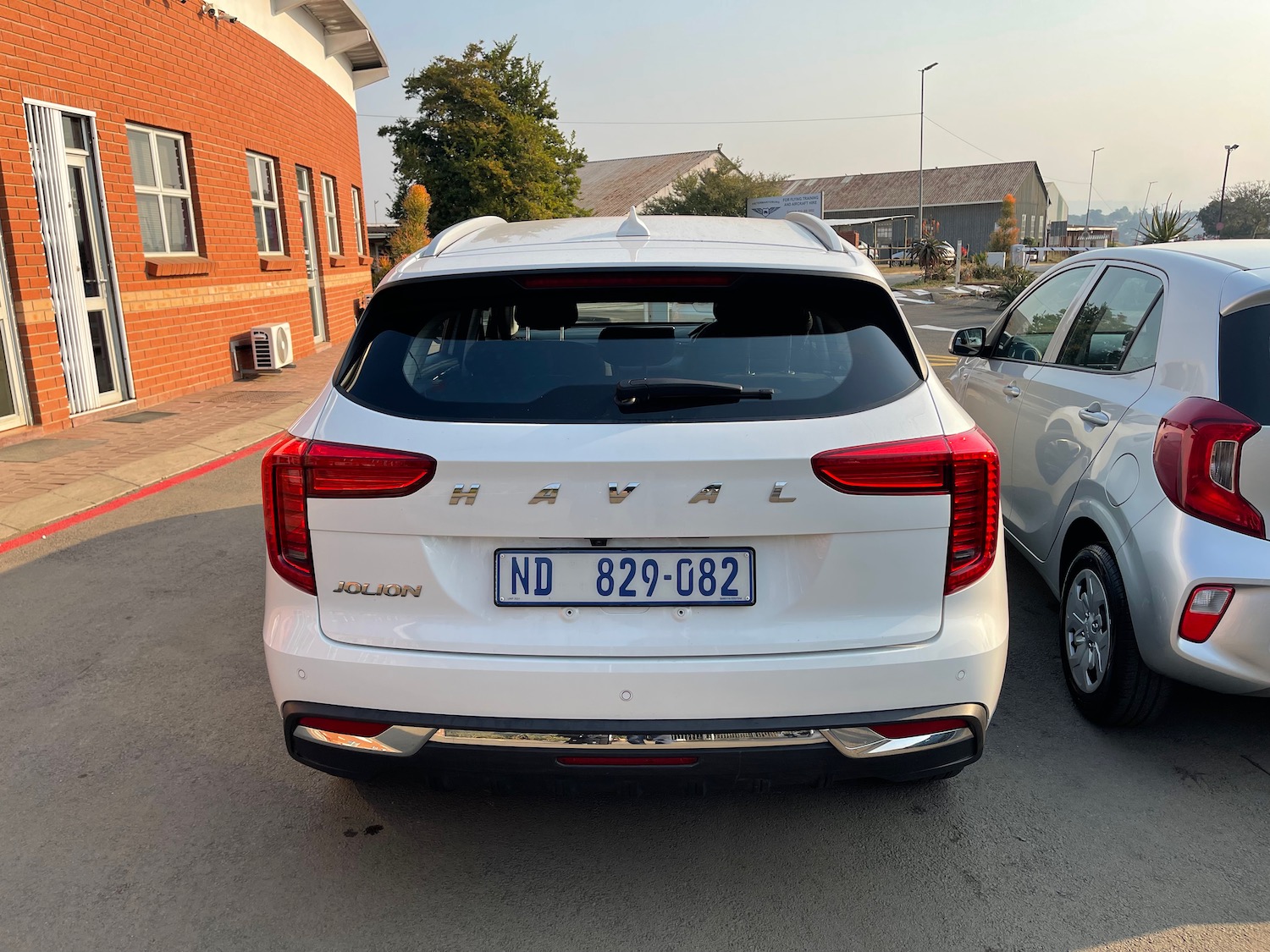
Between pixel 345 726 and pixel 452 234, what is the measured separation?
1.60 meters

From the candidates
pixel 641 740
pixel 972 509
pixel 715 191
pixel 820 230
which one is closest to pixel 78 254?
pixel 820 230

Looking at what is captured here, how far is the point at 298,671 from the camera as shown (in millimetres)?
2367

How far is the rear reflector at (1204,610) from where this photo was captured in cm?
287

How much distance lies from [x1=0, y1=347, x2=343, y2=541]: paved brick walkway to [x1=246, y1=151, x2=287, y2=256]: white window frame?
342cm

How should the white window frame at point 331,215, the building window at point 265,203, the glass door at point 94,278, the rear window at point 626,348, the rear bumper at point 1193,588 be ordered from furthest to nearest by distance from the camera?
the white window frame at point 331,215 < the building window at point 265,203 < the glass door at point 94,278 < the rear bumper at point 1193,588 < the rear window at point 626,348

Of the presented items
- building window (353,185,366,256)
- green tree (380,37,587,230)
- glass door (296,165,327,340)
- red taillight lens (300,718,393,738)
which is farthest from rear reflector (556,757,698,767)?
green tree (380,37,587,230)

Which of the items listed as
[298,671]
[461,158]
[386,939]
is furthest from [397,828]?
[461,158]

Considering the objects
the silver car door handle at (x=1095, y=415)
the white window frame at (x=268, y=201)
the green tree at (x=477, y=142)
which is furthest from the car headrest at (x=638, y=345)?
the green tree at (x=477, y=142)

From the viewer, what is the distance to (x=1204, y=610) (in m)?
2.91

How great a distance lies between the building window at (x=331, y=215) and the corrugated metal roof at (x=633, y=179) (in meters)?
54.5

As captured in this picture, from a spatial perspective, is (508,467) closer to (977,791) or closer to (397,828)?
(397,828)

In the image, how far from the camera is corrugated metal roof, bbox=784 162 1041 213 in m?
78.6

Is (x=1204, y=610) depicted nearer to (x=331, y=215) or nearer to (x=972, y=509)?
(x=972, y=509)

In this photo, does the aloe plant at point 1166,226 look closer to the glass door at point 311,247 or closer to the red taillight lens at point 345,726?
the glass door at point 311,247
